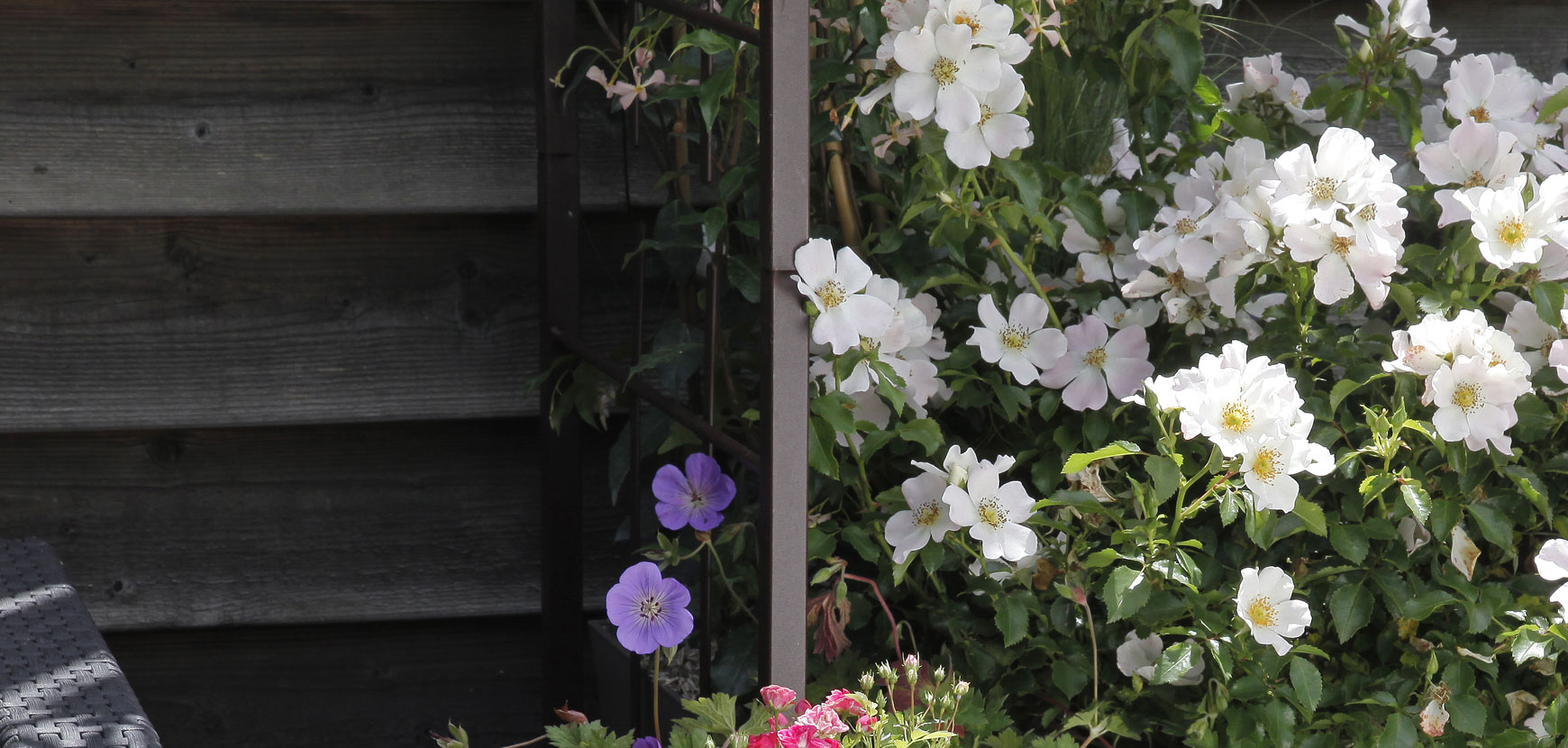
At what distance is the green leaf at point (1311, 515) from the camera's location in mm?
1081

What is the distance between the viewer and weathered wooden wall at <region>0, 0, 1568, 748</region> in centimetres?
155

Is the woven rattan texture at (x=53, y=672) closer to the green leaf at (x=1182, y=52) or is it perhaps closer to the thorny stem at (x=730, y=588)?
the thorny stem at (x=730, y=588)

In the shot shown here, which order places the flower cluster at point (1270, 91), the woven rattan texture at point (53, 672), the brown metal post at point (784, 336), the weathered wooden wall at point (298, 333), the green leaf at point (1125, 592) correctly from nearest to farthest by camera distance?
the woven rattan texture at point (53, 672)
the brown metal post at point (784, 336)
the green leaf at point (1125, 592)
the flower cluster at point (1270, 91)
the weathered wooden wall at point (298, 333)

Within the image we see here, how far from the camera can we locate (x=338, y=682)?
1724 mm

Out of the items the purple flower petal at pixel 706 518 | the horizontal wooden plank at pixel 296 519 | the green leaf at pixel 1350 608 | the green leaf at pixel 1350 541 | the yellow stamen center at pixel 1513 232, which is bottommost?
the horizontal wooden plank at pixel 296 519

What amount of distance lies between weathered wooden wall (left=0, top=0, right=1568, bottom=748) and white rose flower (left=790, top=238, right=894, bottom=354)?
1.88 ft

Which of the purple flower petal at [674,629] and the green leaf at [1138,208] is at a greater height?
the green leaf at [1138,208]

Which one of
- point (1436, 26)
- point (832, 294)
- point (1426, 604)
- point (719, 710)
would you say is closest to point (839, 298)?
point (832, 294)

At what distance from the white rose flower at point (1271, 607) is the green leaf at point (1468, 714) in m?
0.15

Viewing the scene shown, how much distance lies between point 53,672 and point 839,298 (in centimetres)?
64

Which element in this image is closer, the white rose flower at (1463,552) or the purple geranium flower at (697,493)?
the white rose flower at (1463,552)

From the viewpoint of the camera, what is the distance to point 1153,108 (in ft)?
4.30

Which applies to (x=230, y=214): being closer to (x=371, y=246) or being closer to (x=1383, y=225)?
(x=371, y=246)

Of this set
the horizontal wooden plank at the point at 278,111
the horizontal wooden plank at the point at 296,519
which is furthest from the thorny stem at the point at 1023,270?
the horizontal wooden plank at the point at 296,519
